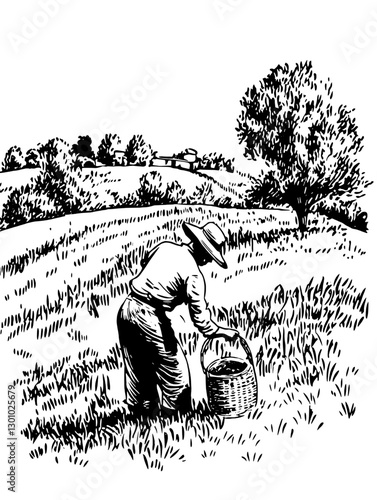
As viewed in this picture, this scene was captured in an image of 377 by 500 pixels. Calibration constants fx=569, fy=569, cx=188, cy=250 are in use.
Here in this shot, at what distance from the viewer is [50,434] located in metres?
6.72

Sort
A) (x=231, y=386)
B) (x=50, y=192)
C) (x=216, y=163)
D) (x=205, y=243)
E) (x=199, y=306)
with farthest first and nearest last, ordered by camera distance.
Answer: (x=50, y=192), (x=216, y=163), (x=231, y=386), (x=205, y=243), (x=199, y=306)

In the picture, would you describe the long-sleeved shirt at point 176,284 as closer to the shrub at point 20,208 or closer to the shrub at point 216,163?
the shrub at point 216,163

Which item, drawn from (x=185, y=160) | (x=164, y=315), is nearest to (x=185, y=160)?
(x=185, y=160)

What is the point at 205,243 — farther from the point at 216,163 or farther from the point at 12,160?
the point at 12,160

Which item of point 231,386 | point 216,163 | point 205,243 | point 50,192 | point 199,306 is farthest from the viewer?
point 50,192

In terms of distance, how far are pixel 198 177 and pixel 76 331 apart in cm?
292

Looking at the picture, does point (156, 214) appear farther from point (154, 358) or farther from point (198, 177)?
point (154, 358)

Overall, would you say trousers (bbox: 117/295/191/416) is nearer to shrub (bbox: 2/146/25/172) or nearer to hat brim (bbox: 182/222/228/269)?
hat brim (bbox: 182/222/228/269)

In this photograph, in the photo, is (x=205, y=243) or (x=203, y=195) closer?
(x=205, y=243)

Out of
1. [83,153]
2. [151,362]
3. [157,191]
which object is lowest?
[151,362]

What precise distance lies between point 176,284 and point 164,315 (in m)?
0.37

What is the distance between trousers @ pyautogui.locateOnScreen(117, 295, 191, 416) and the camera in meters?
6.14

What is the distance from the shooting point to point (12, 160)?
8.91 m

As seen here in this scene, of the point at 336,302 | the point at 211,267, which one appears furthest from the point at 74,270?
the point at 336,302
